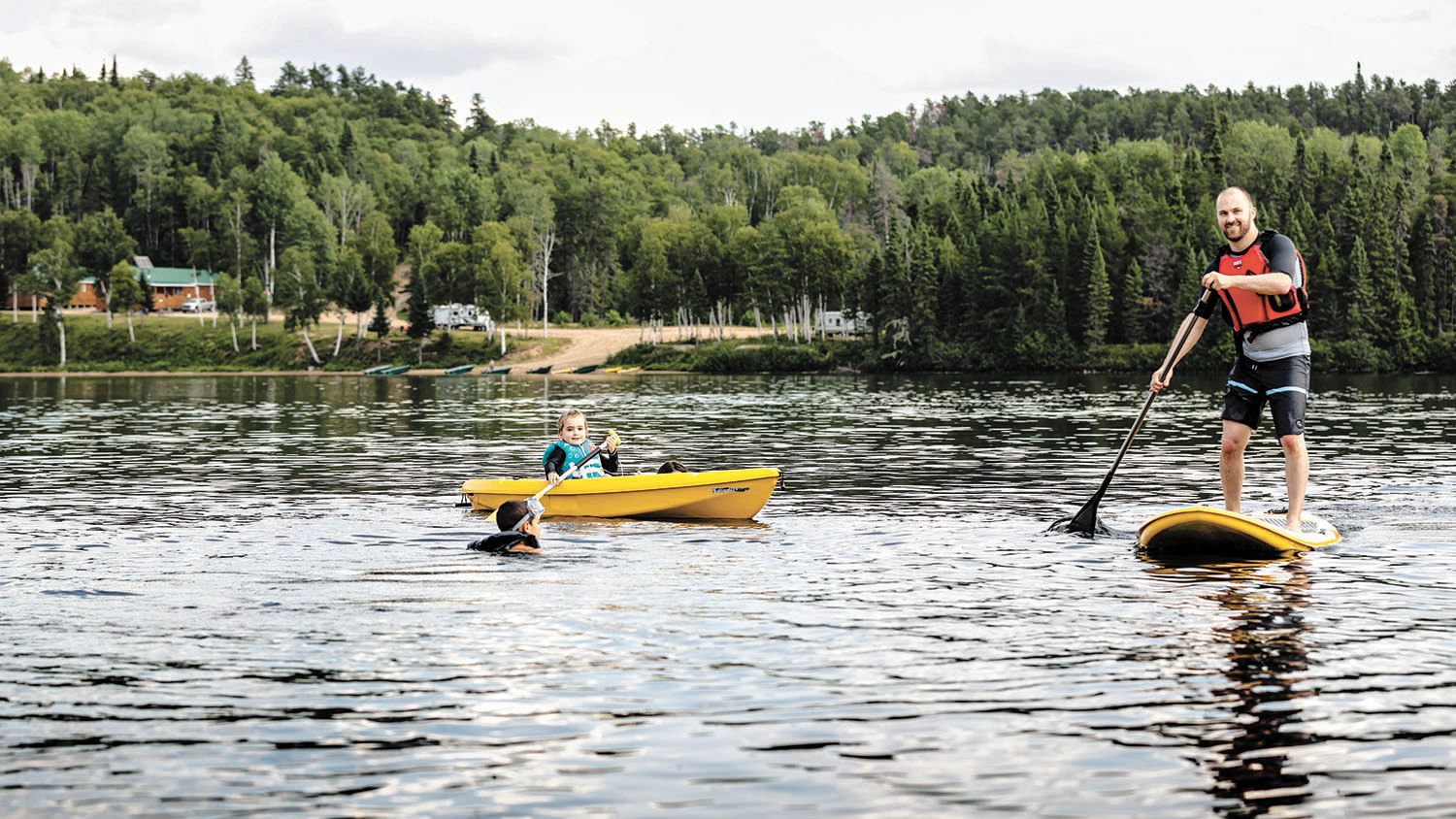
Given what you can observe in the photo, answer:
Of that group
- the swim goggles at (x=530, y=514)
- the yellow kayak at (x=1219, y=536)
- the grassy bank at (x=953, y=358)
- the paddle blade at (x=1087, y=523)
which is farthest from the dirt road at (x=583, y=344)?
the yellow kayak at (x=1219, y=536)

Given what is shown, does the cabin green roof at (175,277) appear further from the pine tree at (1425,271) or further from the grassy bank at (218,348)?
the pine tree at (1425,271)

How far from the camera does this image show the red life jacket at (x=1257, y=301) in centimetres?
1478

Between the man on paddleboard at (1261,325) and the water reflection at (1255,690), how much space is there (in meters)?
1.52

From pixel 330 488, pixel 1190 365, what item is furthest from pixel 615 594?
pixel 1190 365

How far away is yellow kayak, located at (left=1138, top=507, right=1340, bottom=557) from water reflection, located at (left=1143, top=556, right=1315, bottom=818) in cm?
56

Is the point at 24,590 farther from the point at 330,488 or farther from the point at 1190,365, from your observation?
the point at 1190,365

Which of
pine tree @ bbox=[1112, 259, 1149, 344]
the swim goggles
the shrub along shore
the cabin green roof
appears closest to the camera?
the swim goggles

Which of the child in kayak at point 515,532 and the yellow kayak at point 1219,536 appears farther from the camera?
the child in kayak at point 515,532

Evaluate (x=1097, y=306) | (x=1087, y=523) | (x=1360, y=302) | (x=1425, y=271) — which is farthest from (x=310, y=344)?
(x=1087, y=523)

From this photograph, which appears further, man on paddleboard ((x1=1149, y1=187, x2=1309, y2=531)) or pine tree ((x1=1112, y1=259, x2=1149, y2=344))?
pine tree ((x1=1112, y1=259, x2=1149, y2=344))

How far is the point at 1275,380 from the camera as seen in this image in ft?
49.2

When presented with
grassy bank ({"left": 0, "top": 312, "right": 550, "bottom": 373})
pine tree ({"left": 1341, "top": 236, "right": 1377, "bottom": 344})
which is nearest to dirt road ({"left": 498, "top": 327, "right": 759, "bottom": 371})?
grassy bank ({"left": 0, "top": 312, "right": 550, "bottom": 373})

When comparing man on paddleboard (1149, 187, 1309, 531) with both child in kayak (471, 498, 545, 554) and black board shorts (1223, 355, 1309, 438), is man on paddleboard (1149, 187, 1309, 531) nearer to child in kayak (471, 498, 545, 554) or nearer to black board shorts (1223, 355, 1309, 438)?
black board shorts (1223, 355, 1309, 438)

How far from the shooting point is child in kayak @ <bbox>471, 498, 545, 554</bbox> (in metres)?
16.8
